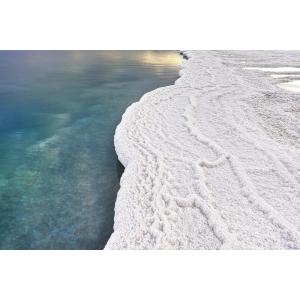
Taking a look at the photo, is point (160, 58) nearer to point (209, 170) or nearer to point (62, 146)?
point (62, 146)

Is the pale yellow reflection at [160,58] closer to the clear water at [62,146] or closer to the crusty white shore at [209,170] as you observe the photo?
the clear water at [62,146]

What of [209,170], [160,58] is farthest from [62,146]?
[160,58]

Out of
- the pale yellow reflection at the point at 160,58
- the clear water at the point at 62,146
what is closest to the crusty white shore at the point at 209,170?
the clear water at the point at 62,146

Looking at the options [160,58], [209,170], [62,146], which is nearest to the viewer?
[209,170]

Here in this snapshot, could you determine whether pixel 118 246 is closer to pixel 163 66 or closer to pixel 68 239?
pixel 68 239

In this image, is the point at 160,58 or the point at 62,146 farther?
the point at 160,58
